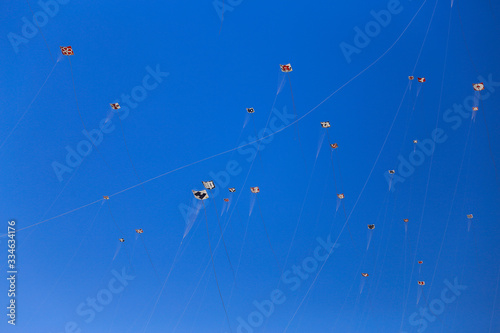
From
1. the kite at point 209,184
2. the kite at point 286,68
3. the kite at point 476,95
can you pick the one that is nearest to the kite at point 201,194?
the kite at point 209,184

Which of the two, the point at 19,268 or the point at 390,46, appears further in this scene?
the point at 19,268

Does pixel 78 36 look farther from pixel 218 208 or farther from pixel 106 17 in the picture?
pixel 218 208

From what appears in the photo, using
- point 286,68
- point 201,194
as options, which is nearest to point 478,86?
point 286,68

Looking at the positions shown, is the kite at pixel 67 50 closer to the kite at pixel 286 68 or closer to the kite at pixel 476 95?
the kite at pixel 286 68

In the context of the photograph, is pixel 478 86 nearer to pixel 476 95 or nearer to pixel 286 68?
pixel 476 95

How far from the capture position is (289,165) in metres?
8.29

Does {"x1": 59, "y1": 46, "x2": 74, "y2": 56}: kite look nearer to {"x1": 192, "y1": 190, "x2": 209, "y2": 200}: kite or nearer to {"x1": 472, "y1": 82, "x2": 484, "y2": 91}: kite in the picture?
{"x1": 192, "y1": 190, "x2": 209, "y2": 200}: kite

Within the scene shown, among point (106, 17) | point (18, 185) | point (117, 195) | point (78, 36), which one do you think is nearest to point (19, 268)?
point (18, 185)

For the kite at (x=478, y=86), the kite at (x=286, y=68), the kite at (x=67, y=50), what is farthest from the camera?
Answer: the kite at (x=478, y=86)

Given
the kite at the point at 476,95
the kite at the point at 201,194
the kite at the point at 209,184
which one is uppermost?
the kite at the point at 476,95

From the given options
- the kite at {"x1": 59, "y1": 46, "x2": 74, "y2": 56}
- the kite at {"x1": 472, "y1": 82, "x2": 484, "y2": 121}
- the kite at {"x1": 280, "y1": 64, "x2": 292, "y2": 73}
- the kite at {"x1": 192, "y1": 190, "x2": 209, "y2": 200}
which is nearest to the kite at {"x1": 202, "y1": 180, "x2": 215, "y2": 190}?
the kite at {"x1": 192, "y1": 190, "x2": 209, "y2": 200}

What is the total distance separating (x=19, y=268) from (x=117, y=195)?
2.77m

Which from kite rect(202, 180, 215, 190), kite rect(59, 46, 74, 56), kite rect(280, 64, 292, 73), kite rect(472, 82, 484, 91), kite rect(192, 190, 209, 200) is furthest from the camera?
kite rect(192, 190, 209, 200)

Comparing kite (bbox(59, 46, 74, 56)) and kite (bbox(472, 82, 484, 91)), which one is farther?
kite (bbox(472, 82, 484, 91))
